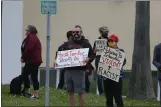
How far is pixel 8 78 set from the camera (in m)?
16.0

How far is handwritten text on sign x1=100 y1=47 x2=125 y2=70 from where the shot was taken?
10484mm

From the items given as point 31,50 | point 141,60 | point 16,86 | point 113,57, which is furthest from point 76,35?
point 141,60

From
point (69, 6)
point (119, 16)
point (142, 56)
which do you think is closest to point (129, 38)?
point (119, 16)

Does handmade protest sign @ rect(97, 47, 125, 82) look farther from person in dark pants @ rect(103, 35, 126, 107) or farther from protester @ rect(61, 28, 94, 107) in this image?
protester @ rect(61, 28, 94, 107)

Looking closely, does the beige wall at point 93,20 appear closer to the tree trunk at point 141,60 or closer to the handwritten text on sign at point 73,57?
the tree trunk at point 141,60

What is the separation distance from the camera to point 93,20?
20875 millimetres

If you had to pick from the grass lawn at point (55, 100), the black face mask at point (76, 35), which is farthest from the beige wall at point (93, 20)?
the black face mask at point (76, 35)

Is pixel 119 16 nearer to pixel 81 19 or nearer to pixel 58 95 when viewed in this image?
pixel 81 19

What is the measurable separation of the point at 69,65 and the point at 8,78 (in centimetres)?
577

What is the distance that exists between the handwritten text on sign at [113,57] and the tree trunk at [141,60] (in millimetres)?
4267

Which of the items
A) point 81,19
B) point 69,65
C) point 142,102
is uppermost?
point 81,19

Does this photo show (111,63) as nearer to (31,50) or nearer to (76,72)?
(76,72)

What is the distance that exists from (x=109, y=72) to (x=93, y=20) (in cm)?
1057

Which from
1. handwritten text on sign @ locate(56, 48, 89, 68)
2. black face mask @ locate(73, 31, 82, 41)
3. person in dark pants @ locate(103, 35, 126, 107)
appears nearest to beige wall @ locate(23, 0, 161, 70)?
handwritten text on sign @ locate(56, 48, 89, 68)
